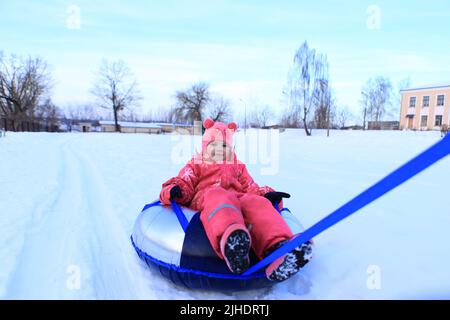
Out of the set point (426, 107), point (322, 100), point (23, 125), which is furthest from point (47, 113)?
point (426, 107)

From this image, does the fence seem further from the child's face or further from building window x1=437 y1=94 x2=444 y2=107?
building window x1=437 y1=94 x2=444 y2=107

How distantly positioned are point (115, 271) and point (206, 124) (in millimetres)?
1497

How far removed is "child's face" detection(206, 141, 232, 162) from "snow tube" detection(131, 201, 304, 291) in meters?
0.69

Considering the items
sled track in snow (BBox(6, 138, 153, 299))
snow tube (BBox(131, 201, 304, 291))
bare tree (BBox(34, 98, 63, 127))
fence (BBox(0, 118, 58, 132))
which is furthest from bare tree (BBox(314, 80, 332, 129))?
bare tree (BBox(34, 98, 63, 127))

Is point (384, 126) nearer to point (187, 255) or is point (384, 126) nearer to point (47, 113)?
point (187, 255)

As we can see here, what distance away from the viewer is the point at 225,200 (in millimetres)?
1756

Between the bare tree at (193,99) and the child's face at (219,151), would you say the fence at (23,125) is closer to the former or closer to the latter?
the bare tree at (193,99)

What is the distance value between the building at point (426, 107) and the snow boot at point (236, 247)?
107 ft

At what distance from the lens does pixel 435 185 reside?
4539 millimetres

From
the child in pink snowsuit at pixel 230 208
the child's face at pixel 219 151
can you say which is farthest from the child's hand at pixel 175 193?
the child's face at pixel 219 151

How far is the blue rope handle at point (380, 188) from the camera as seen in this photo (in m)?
1.04

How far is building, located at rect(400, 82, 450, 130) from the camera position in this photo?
93.1 feet
